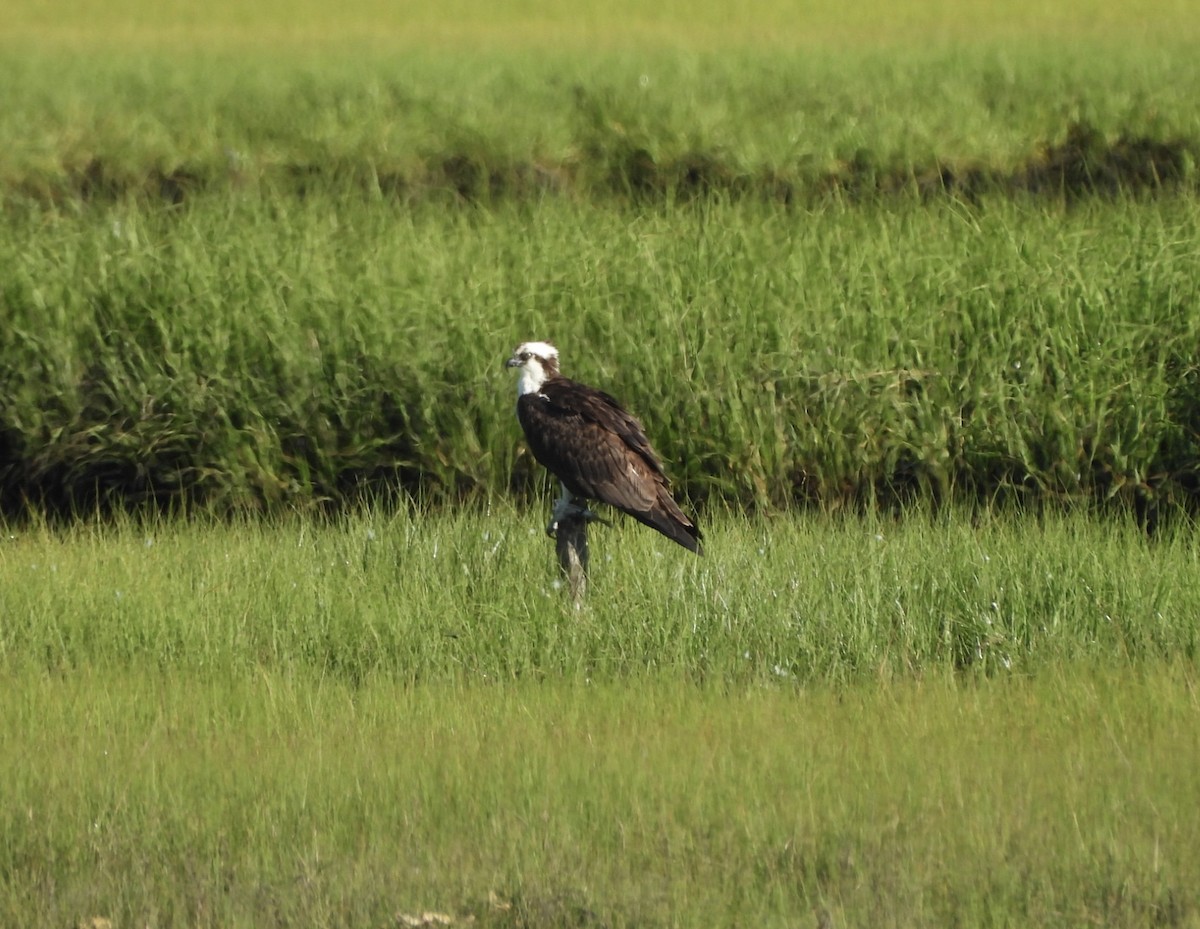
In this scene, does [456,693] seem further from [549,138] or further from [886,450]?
[549,138]

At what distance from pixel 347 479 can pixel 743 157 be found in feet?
18.8

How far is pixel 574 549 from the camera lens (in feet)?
22.0

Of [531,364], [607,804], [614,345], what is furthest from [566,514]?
[614,345]

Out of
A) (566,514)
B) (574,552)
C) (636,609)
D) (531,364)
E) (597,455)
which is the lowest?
(636,609)

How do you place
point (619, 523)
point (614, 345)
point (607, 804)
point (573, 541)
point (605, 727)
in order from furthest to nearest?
point (614, 345)
point (619, 523)
point (573, 541)
point (605, 727)
point (607, 804)

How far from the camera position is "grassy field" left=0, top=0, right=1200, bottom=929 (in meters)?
4.67

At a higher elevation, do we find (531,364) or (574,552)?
(531,364)

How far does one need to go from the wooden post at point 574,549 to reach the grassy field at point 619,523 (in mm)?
128

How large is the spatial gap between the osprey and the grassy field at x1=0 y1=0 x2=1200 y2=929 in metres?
0.28

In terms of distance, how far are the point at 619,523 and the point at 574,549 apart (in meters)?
1.33

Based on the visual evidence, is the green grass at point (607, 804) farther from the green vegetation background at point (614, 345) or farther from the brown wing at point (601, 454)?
the green vegetation background at point (614, 345)

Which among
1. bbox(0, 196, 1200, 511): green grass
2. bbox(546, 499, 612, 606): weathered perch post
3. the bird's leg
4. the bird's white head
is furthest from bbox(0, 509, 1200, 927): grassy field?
bbox(0, 196, 1200, 511): green grass

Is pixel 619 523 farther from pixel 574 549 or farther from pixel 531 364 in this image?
pixel 574 549

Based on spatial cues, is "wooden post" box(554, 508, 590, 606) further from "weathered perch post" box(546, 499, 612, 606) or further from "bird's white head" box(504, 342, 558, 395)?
"bird's white head" box(504, 342, 558, 395)
